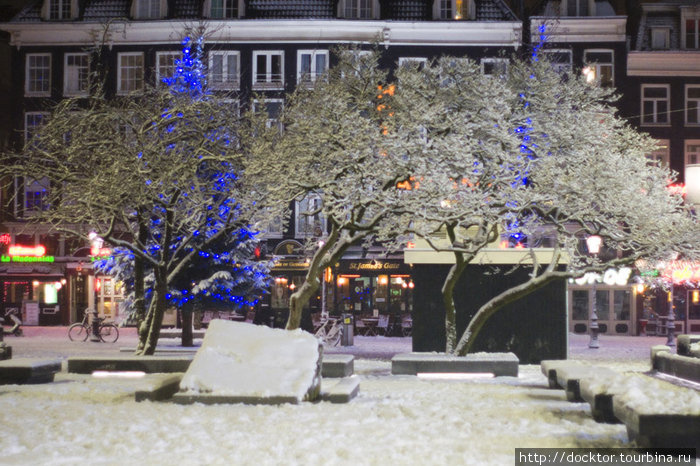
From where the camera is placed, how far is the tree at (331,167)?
21.6 meters

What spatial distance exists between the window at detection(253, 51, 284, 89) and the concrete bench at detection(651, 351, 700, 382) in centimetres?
3001

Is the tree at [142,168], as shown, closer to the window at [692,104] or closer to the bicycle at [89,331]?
the bicycle at [89,331]

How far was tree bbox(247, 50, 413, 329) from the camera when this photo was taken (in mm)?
21594

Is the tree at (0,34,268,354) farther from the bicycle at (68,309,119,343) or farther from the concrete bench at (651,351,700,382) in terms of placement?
the bicycle at (68,309,119,343)

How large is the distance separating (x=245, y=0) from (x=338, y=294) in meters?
16.8

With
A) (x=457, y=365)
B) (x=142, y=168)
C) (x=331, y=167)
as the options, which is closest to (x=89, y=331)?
(x=142, y=168)

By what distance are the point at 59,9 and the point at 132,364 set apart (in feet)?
116

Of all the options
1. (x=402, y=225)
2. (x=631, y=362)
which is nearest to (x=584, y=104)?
(x=402, y=225)

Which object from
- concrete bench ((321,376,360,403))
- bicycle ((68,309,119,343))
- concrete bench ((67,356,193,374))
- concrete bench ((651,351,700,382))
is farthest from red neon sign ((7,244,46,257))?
concrete bench ((321,376,360,403))

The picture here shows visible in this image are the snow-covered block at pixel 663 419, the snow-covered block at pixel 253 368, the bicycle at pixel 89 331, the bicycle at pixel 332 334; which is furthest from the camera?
the bicycle at pixel 89 331

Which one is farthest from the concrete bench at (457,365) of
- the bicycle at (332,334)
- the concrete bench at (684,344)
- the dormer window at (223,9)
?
the dormer window at (223,9)

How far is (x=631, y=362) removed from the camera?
28828mm

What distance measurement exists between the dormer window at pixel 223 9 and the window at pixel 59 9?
26.0 feet

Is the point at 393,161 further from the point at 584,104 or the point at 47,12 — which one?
the point at 47,12
